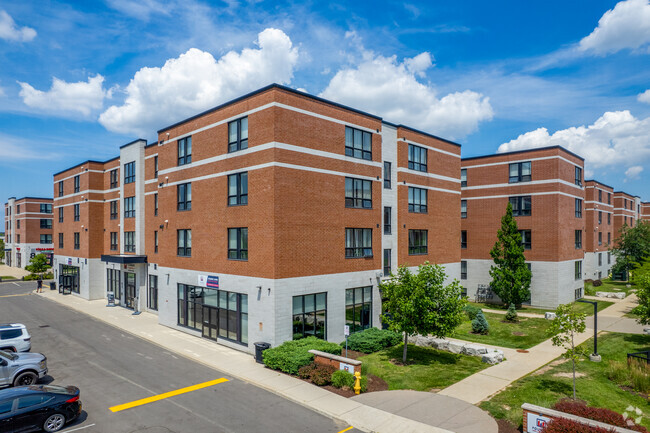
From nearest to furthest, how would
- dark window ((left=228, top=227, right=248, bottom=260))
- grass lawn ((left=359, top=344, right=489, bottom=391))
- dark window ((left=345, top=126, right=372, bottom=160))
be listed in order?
grass lawn ((left=359, top=344, right=489, bottom=391)) < dark window ((left=228, top=227, right=248, bottom=260)) < dark window ((left=345, top=126, right=372, bottom=160))

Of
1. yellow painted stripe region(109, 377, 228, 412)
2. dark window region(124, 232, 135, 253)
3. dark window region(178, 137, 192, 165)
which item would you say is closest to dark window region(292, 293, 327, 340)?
yellow painted stripe region(109, 377, 228, 412)

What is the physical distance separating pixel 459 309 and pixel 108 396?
1709cm

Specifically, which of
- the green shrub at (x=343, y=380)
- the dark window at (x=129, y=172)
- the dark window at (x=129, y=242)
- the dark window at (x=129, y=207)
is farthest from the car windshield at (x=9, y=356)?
the dark window at (x=129, y=172)

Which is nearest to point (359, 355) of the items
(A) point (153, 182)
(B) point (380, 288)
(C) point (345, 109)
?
(B) point (380, 288)

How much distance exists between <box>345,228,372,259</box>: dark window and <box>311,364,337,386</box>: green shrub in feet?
28.7

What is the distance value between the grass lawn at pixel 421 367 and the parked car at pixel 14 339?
1906cm

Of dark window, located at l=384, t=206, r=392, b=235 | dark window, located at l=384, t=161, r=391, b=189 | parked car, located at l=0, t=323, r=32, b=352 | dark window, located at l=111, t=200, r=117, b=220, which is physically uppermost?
dark window, located at l=384, t=161, r=391, b=189

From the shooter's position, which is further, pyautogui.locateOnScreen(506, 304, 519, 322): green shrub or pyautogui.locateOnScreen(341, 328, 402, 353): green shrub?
pyautogui.locateOnScreen(506, 304, 519, 322): green shrub

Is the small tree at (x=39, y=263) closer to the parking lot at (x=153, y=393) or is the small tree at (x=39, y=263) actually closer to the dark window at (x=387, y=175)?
the parking lot at (x=153, y=393)

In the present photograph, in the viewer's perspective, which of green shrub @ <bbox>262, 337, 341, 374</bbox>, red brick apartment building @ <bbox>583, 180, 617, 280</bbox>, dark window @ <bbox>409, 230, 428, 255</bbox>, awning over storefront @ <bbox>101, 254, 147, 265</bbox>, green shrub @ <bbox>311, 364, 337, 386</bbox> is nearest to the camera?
green shrub @ <bbox>311, 364, 337, 386</bbox>

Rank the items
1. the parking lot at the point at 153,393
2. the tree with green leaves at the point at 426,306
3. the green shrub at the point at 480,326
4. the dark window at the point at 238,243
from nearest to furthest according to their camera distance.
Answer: the parking lot at the point at 153,393 < the tree with green leaves at the point at 426,306 < the dark window at the point at 238,243 < the green shrub at the point at 480,326

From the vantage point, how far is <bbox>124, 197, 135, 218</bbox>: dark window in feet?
130

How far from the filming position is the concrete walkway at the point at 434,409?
45.8 ft

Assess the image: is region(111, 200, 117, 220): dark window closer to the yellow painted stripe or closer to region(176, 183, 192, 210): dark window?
region(176, 183, 192, 210): dark window
